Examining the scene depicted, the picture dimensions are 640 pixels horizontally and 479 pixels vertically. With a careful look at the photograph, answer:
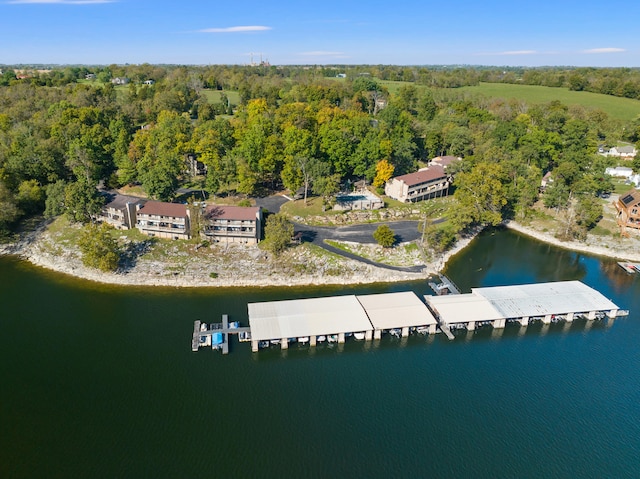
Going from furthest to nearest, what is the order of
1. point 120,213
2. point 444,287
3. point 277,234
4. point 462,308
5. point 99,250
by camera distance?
point 120,213
point 277,234
point 99,250
point 444,287
point 462,308

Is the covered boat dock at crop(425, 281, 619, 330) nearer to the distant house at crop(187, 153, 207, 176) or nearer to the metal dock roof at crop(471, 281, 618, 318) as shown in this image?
the metal dock roof at crop(471, 281, 618, 318)

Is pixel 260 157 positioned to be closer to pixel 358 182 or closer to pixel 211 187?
pixel 211 187

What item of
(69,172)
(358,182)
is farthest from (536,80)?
(69,172)

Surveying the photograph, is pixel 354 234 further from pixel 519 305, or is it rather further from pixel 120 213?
pixel 120 213

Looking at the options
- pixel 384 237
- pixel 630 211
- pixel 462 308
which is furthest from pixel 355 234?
pixel 630 211

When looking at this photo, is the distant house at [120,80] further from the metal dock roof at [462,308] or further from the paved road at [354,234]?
the metal dock roof at [462,308]

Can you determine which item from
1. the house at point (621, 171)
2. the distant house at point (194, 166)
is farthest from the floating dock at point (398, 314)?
the house at point (621, 171)

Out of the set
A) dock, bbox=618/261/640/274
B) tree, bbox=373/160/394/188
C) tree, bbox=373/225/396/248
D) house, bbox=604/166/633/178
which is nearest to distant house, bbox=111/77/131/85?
tree, bbox=373/160/394/188
